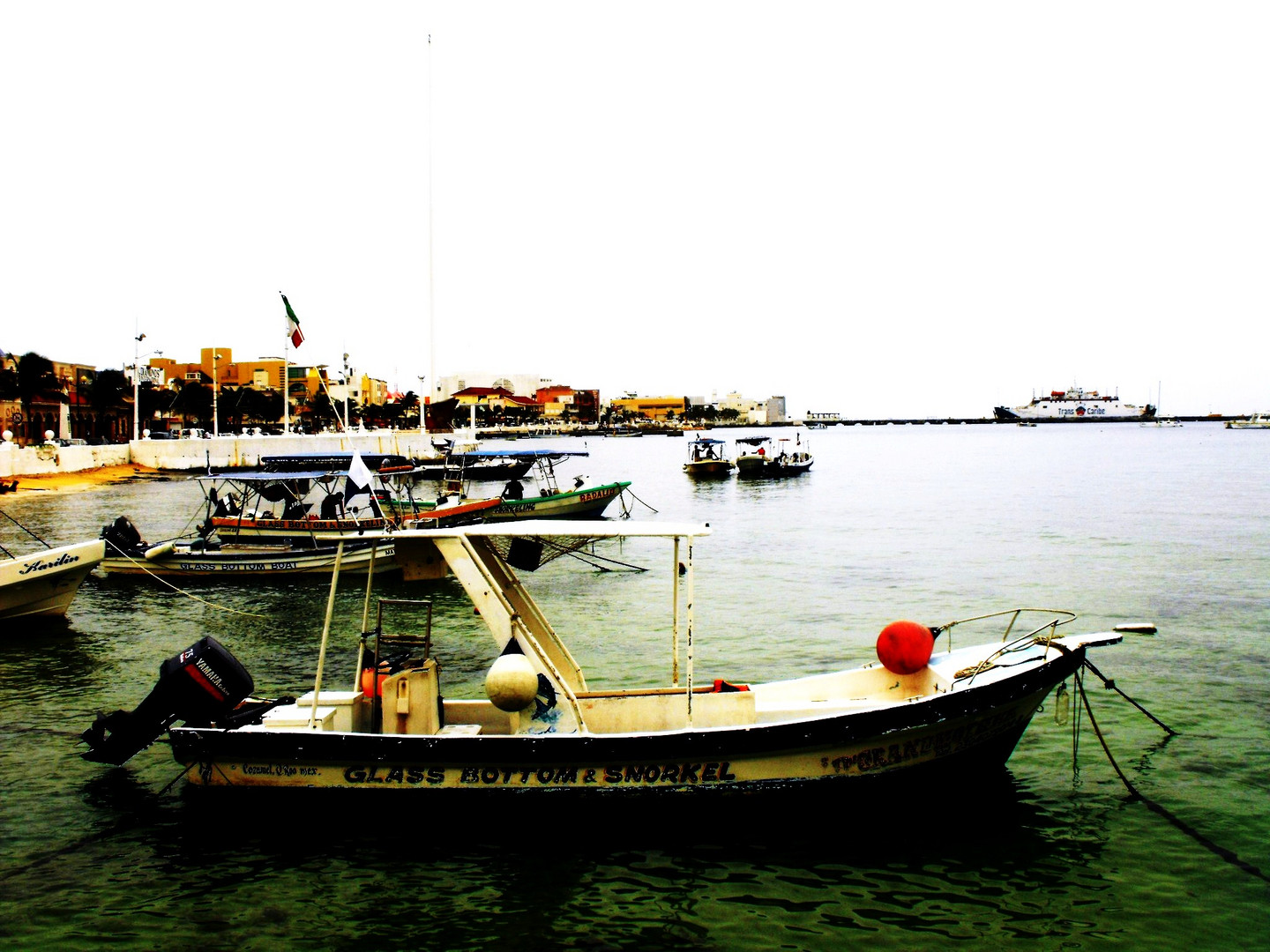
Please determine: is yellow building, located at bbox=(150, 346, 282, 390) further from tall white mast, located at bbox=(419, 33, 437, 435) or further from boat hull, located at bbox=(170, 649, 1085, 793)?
boat hull, located at bbox=(170, 649, 1085, 793)

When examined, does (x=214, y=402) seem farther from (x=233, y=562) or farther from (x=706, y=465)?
(x=233, y=562)

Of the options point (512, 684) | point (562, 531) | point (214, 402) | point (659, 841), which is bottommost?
point (659, 841)

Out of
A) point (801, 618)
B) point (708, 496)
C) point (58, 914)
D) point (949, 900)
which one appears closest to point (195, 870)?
point (58, 914)

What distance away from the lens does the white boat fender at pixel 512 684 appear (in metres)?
9.14

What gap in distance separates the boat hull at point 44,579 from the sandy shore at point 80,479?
115ft

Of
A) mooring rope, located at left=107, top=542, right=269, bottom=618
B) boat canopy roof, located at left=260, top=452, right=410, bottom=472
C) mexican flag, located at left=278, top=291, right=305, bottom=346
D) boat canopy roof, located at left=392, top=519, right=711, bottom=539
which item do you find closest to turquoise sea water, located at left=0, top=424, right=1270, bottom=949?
mooring rope, located at left=107, top=542, right=269, bottom=618

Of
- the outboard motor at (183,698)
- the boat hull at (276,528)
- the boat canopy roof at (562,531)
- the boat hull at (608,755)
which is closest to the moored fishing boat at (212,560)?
the boat hull at (276,528)

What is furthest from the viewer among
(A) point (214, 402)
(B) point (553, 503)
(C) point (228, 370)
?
(C) point (228, 370)

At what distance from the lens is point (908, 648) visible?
10727 mm

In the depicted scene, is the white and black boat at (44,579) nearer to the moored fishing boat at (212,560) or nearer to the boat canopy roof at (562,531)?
the moored fishing boat at (212,560)

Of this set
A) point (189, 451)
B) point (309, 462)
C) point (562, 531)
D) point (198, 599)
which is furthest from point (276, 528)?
point (189, 451)

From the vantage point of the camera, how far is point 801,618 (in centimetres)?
2127

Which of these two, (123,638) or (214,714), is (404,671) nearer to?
(214,714)

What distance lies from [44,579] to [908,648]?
736 inches
